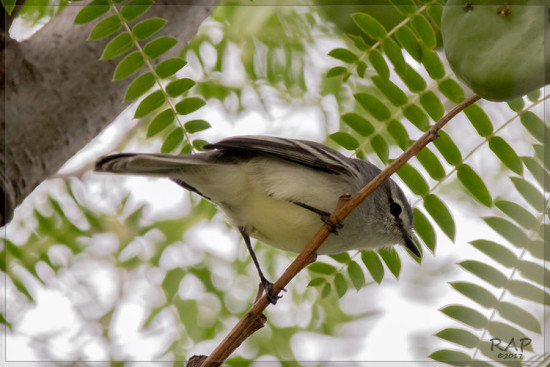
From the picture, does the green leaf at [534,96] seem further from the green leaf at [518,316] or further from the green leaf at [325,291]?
the green leaf at [325,291]

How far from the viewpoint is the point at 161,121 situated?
236 cm

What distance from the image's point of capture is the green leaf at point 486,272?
206cm

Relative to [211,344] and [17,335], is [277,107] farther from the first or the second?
[17,335]

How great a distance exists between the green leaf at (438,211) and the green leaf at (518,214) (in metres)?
0.19

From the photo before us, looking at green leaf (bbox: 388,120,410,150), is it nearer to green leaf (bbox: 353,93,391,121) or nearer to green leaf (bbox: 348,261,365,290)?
green leaf (bbox: 353,93,391,121)

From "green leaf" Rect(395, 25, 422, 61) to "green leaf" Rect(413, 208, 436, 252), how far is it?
0.56 meters

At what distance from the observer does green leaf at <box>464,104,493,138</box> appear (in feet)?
7.21

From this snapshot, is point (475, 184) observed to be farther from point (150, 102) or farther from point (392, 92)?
point (150, 102)

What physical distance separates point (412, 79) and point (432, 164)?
301 mm

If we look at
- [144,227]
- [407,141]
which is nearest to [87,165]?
[144,227]

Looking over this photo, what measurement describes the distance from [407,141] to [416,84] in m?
0.20

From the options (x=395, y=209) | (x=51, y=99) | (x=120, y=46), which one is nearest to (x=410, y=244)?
(x=395, y=209)

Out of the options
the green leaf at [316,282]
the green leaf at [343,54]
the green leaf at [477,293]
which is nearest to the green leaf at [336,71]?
the green leaf at [343,54]

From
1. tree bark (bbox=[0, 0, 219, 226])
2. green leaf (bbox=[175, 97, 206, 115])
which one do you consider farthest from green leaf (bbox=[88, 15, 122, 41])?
green leaf (bbox=[175, 97, 206, 115])
